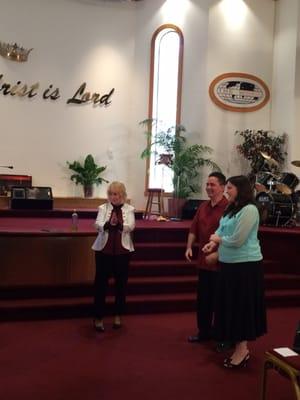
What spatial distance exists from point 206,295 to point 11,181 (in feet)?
19.4

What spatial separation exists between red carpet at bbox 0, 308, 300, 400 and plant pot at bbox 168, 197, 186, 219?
393cm

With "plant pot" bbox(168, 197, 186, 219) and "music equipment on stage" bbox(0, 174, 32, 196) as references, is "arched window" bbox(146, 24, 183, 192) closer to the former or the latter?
"plant pot" bbox(168, 197, 186, 219)

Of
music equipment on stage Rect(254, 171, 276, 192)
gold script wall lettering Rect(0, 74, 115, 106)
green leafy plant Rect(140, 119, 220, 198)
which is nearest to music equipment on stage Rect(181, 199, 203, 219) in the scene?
green leafy plant Rect(140, 119, 220, 198)

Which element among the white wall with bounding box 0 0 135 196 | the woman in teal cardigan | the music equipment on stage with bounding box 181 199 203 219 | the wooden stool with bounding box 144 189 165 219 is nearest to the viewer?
the woman in teal cardigan

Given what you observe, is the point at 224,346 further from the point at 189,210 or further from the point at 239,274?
the point at 189,210

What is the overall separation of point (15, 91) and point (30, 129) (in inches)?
30.7

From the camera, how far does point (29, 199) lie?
7.79 meters

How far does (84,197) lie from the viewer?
932cm

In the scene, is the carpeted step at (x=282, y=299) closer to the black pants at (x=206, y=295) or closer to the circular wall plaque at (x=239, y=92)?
the black pants at (x=206, y=295)

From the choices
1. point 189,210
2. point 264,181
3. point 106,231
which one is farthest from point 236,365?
point 189,210

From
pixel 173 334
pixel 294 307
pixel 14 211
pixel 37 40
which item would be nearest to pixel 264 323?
pixel 173 334

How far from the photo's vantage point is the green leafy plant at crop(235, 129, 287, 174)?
851 cm

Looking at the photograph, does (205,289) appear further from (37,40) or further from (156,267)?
(37,40)

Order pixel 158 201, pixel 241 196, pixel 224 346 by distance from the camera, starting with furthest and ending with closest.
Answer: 1. pixel 158 201
2. pixel 224 346
3. pixel 241 196
